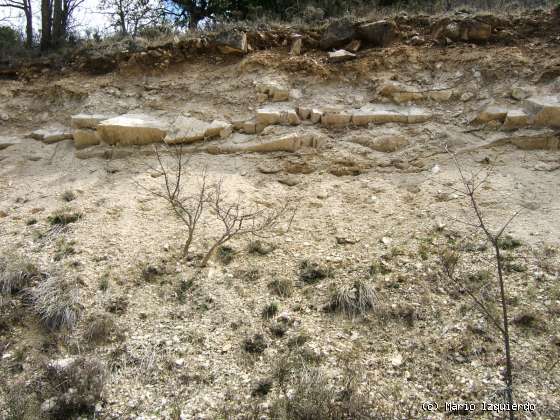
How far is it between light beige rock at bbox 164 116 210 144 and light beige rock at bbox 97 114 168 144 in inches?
5.1

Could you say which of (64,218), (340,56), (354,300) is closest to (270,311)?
(354,300)

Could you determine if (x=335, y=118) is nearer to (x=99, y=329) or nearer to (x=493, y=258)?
(x=493, y=258)

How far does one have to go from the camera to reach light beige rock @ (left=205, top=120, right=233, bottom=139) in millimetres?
6441

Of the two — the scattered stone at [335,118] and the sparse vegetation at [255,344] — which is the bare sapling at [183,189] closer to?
the sparse vegetation at [255,344]

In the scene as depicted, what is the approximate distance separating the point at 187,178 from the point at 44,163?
7.43ft

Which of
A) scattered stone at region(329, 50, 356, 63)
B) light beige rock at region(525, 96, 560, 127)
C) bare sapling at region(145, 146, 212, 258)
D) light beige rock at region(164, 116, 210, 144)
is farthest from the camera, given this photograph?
scattered stone at region(329, 50, 356, 63)

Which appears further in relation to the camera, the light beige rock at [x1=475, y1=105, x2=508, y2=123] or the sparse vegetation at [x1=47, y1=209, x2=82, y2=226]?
the light beige rock at [x1=475, y1=105, x2=508, y2=123]

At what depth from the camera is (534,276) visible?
4.33 meters

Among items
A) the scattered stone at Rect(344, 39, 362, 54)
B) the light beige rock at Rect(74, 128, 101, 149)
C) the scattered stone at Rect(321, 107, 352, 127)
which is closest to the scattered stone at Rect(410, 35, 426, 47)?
the scattered stone at Rect(344, 39, 362, 54)

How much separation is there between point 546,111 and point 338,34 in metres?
3.14

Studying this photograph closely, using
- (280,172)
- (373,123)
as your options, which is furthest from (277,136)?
(373,123)

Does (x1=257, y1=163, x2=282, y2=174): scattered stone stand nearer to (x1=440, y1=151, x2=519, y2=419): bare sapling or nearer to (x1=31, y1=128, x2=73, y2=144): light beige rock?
(x1=440, y1=151, x2=519, y2=419): bare sapling

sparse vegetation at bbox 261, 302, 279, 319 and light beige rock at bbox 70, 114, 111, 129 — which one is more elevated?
light beige rock at bbox 70, 114, 111, 129

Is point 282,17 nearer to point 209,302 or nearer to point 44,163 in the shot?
point 44,163
